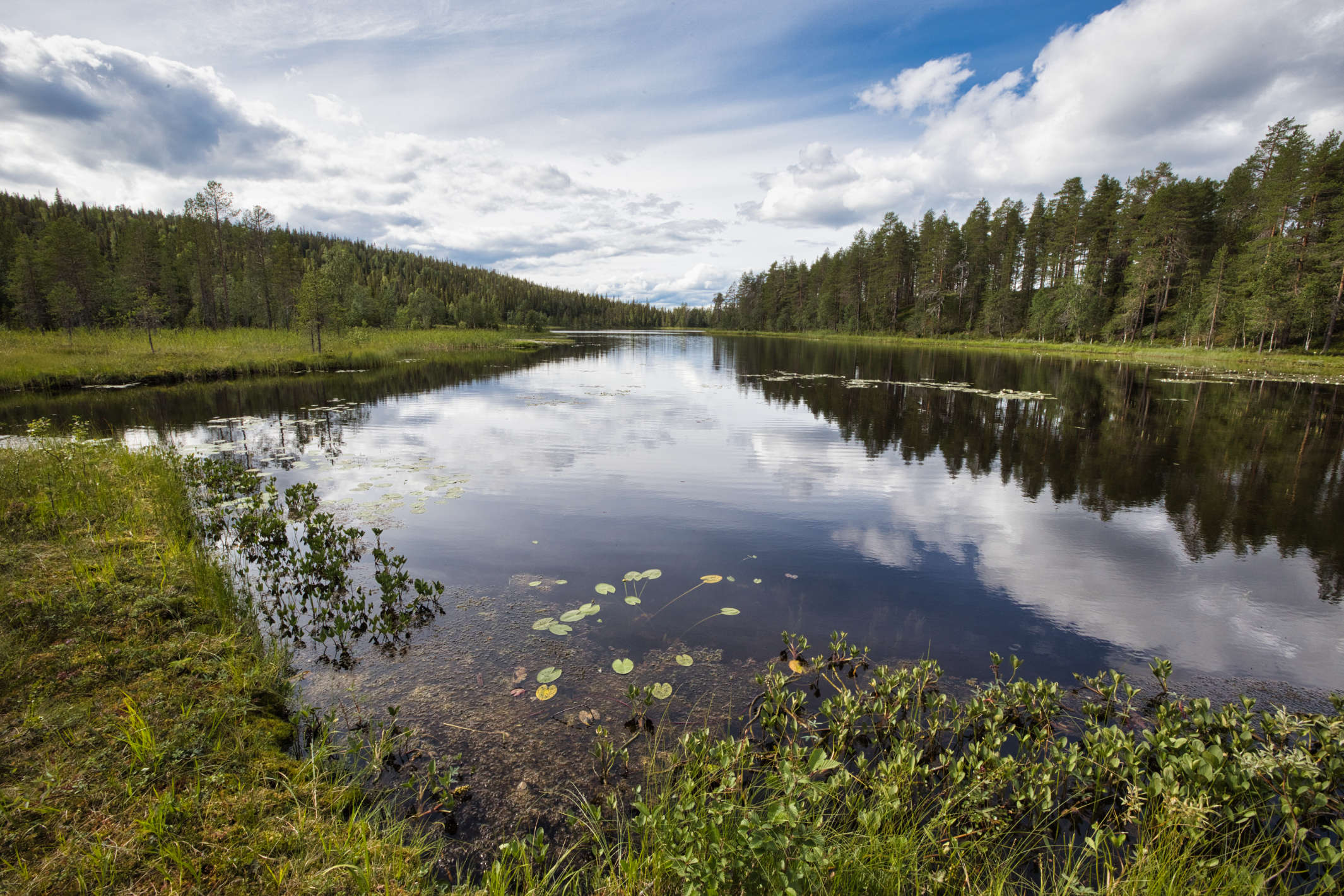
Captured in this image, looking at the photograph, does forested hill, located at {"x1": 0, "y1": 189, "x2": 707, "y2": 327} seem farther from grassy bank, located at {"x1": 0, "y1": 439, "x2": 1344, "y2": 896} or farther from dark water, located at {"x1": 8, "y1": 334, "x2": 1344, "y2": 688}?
grassy bank, located at {"x1": 0, "y1": 439, "x2": 1344, "y2": 896}

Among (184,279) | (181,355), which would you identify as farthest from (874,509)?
(184,279)

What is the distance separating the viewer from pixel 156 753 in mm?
3447

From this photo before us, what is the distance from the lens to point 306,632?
5914 millimetres

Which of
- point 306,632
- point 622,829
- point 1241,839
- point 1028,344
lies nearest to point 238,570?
point 306,632

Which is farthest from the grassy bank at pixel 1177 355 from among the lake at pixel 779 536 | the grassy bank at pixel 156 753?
the grassy bank at pixel 156 753

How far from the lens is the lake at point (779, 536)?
531cm

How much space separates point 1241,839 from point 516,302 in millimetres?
165539

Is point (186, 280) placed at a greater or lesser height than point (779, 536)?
greater

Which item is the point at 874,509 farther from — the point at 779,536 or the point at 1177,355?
the point at 1177,355

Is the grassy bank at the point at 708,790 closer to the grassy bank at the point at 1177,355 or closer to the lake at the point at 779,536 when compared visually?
the lake at the point at 779,536

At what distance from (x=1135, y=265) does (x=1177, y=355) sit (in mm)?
13293

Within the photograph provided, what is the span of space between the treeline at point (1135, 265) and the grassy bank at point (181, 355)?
64.3 meters

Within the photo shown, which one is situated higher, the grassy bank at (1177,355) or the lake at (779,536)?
the grassy bank at (1177,355)

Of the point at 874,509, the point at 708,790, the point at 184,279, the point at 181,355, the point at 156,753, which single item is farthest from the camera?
the point at 184,279
